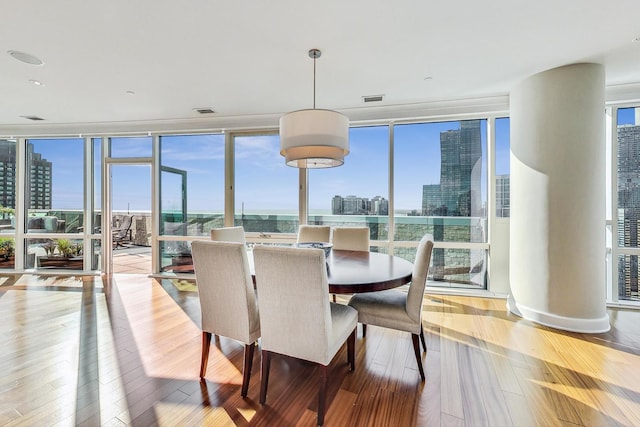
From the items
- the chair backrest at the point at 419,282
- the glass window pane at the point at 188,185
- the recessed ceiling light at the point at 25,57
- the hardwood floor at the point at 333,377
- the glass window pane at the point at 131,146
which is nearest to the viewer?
the hardwood floor at the point at 333,377

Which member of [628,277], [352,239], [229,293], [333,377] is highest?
[352,239]

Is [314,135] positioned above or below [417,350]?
above

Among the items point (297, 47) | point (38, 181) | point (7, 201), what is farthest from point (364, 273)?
point (7, 201)

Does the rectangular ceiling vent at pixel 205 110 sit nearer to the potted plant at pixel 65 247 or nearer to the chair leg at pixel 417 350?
the potted plant at pixel 65 247

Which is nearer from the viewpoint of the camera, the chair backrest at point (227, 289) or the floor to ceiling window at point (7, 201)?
the chair backrest at point (227, 289)

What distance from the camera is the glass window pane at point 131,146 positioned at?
504 cm

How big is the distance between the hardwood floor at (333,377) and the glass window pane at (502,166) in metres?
1.45

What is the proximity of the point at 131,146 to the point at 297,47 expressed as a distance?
4.04 meters

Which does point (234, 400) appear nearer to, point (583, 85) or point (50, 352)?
point (50, 352)

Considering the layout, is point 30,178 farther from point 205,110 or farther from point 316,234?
point 316,234

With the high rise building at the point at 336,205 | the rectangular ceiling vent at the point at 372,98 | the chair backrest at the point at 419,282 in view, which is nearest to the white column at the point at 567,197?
the rectangular ceiling vent at the point at 372,98

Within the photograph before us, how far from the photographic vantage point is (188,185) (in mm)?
5000

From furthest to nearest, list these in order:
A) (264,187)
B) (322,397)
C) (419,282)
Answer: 1. (264,187)
2. (419,282)
3. (322,397)

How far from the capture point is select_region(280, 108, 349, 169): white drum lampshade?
7.71ft
